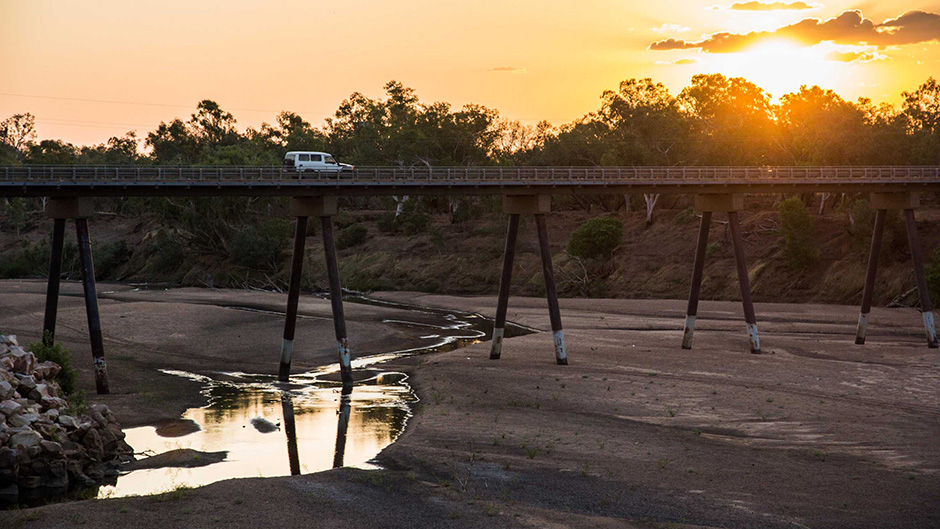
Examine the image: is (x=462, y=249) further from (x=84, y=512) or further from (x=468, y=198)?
(x=84, y=512)

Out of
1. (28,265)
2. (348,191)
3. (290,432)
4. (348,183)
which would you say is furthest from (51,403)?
(28,265)

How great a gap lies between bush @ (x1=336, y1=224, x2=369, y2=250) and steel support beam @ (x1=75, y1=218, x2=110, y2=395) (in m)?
85.3

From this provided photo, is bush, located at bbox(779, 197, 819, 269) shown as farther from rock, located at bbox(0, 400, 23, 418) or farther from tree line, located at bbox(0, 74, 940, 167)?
rock, located at bbox(0, 400, 23, 418)

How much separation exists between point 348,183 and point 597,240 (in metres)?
59.7

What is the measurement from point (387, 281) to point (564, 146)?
33.8m

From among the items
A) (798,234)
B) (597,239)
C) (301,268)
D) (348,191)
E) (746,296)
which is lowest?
(746,296)

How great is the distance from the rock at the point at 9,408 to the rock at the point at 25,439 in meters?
0.96

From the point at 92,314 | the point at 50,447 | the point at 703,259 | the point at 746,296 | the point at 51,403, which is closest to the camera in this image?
the point at 50,447

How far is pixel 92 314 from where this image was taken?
141ft

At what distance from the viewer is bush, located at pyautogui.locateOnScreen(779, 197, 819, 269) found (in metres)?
88.6

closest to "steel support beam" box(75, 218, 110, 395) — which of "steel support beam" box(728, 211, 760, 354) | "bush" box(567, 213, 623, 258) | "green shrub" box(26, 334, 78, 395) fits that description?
"green shrub" box(26, 334, 78, 395)

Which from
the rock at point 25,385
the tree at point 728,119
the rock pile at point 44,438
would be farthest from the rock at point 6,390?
the tree at point 728,119

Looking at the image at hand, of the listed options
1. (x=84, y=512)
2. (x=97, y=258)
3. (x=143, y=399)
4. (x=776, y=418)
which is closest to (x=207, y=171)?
(x=143, y=399)

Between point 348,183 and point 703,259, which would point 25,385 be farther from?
point 703,259
